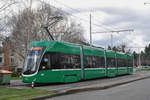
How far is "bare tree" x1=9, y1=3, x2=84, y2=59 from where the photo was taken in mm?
36188

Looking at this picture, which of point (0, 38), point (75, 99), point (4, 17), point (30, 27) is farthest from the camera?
point (30, 27)

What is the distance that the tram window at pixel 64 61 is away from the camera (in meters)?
19.3

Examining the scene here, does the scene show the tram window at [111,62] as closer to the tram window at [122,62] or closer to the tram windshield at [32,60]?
the tram window at [122,62]

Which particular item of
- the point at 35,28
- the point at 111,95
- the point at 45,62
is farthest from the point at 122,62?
the point at 111,95

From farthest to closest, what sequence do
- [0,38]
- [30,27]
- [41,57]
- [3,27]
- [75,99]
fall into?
[30,27]
[0,38]
[3,27]
[41,57]
[75,99]

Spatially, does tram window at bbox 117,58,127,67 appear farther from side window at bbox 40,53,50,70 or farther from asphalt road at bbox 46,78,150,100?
asphalt road at bbox 46,78,150,100

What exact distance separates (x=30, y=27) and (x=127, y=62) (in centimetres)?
1537

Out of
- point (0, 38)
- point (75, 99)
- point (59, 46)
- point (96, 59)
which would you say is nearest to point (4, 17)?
point (0, 38)

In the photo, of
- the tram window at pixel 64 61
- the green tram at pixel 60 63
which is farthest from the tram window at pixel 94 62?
the tram window at pixel 64 61

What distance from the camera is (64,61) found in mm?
20406

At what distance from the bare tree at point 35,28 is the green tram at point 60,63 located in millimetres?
12319

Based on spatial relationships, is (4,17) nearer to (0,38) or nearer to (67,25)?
(0,38)

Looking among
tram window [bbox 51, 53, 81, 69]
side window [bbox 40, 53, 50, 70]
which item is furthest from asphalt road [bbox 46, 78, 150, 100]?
tram window [bbox 51, 53, 81, 69]

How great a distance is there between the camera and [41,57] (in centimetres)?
1836
